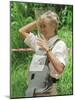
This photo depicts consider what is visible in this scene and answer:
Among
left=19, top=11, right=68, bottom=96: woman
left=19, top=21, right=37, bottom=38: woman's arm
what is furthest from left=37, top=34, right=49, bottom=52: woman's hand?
left=19, top=21, right=37, bottom=38: woman's arm

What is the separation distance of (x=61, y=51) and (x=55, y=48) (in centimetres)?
7

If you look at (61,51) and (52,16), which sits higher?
(52,16)

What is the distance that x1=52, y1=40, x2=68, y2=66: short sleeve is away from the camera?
239cm

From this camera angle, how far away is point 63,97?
95.7 inches

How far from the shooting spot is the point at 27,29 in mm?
2320

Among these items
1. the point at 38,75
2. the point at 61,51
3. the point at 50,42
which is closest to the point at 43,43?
the point at 50,42

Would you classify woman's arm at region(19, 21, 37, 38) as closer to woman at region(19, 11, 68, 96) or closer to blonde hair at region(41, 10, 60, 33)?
woman at region(19, 11, 68, 96)

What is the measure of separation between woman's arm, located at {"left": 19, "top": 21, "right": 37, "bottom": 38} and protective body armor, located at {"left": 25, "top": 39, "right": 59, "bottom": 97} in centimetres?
20

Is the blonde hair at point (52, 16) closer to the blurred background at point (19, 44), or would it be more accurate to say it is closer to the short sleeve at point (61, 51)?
the blurred background at point (19, 44)

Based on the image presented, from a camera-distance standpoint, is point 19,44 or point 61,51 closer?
point 19,44

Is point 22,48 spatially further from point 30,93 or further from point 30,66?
point 30,93

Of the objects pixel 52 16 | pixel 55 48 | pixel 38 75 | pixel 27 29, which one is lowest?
pixel 38 75

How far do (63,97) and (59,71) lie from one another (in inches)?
9.7

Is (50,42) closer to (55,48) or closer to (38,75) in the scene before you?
(55,48)
